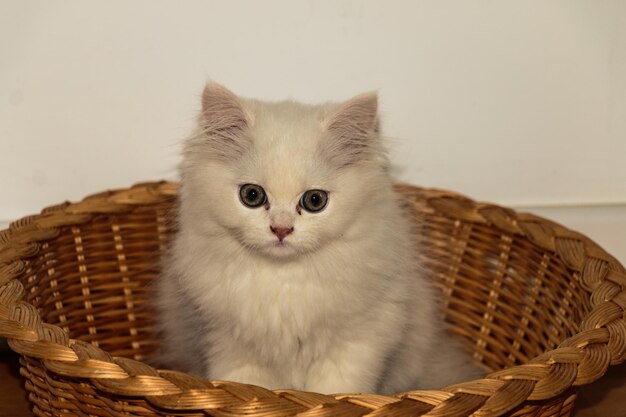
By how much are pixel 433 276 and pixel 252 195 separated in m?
0.95

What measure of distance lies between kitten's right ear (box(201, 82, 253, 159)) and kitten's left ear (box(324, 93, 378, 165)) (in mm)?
192

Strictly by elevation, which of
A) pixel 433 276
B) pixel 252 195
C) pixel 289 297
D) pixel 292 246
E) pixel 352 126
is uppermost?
pixel 352 126

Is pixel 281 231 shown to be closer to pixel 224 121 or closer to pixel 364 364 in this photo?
pixel 224 121

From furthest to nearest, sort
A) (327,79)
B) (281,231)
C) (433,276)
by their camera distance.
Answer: (327,79) → (433,276) → (281,231)

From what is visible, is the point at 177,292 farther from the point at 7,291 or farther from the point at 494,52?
the point at 494,52

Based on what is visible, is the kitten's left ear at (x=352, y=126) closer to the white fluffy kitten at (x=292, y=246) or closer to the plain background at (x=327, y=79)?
the white fluffy kitten at (x=292, y=246)

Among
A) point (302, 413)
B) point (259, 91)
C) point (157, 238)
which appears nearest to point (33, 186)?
point (157, 238)

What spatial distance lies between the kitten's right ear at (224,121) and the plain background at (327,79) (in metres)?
0.91

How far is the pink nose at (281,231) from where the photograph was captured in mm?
1465

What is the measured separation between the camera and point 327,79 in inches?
98.1

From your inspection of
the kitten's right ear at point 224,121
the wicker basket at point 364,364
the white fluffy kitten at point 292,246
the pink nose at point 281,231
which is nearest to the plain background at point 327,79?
the wicker basket at point 364,364

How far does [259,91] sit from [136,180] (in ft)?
1.89

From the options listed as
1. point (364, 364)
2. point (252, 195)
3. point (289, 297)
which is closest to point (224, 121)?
point (252, 195)

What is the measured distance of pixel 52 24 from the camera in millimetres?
2379
